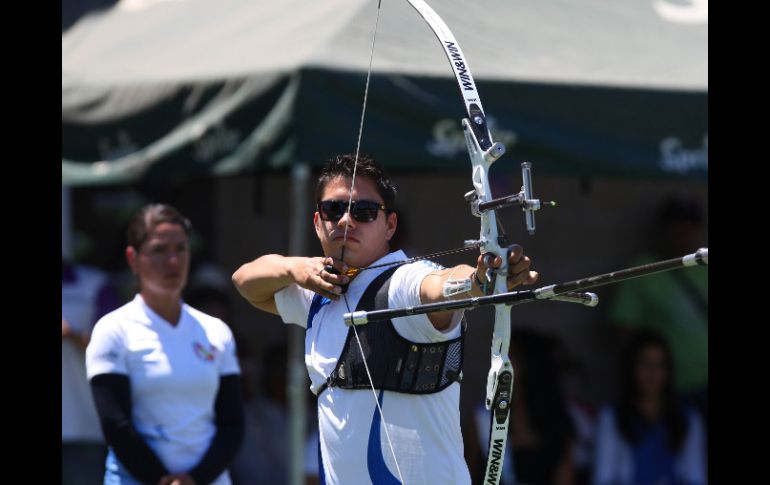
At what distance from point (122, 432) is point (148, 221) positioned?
747 mm

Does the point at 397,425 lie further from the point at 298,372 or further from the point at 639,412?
the point at 639,412

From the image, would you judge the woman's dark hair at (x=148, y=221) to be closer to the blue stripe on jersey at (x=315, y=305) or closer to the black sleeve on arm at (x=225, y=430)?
the black sleeve on arm at (x=225, y=430)

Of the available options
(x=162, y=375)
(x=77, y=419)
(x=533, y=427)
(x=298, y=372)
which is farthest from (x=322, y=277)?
(x=533, y=427)

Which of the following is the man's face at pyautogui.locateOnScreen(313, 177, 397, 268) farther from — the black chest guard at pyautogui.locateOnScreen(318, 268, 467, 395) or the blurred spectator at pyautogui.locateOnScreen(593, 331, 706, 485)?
the blurred spectator at pyautogui.locateOnScreen(593, 331, 706, 485)

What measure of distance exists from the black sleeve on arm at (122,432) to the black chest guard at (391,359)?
1.25m

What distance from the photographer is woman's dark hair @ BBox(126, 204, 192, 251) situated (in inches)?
186

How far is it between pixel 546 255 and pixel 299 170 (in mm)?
3088

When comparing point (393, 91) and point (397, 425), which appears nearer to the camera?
point (397, 425)

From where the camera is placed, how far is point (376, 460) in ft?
11.3

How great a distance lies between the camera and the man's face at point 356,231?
3498 mm

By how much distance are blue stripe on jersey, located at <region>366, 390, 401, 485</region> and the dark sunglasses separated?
490 millimetres

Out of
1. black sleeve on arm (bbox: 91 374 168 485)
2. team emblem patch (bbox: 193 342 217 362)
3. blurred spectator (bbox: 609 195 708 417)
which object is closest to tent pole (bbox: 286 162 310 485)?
team emblem patch (bbox: 193 342 217 362)
